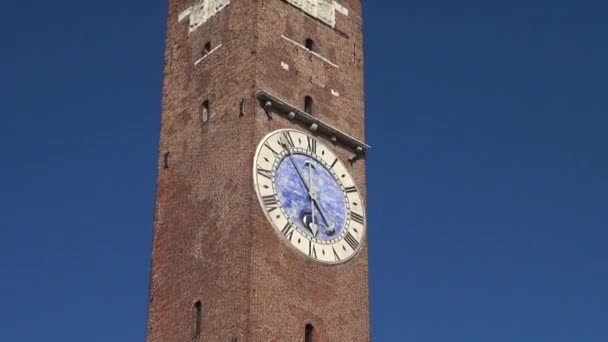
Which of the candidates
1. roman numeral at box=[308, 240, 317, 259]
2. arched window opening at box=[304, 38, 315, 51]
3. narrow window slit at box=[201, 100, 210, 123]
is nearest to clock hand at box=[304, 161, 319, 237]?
roman numeral at box=[308, 240, 317, 259]

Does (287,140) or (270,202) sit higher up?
(287,140)

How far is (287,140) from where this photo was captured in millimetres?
38406

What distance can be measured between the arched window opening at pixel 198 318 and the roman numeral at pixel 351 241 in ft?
15.9

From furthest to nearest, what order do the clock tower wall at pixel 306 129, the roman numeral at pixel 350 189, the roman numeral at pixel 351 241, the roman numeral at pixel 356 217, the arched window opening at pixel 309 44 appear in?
the arched window opening at pixel 309 44 → the roman numeral at pixel 350 189 → the roman numeral at pixel 356 217 → the roman numeral at pixel 351 241 → the clock tower wall at pixel 306 129

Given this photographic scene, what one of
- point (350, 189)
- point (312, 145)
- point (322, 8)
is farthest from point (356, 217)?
point (322, 8)

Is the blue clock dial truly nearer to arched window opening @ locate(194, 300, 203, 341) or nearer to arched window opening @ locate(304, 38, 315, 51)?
arched window opening @ locate(194, 300, 203, 341)

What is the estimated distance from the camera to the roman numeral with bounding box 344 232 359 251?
3869 centimetres

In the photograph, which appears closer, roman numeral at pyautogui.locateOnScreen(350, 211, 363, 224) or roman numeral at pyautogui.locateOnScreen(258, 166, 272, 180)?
roman numeral at pyautogui.locateOnScreen(258, 166, 272, 180)

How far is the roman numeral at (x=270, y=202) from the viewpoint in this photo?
36.9 meters

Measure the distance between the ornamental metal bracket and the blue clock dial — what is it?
1075 millimetres

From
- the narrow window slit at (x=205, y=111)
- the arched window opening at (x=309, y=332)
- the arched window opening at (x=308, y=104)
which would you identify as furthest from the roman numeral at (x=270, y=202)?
the narrow window slit at (x=205, y=111)

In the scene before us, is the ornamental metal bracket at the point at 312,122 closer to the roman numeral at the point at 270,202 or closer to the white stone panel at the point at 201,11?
the roman numeral at the point at 270,202

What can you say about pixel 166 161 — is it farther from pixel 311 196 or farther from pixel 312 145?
pixel 311 196

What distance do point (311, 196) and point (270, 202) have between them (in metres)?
1.70
